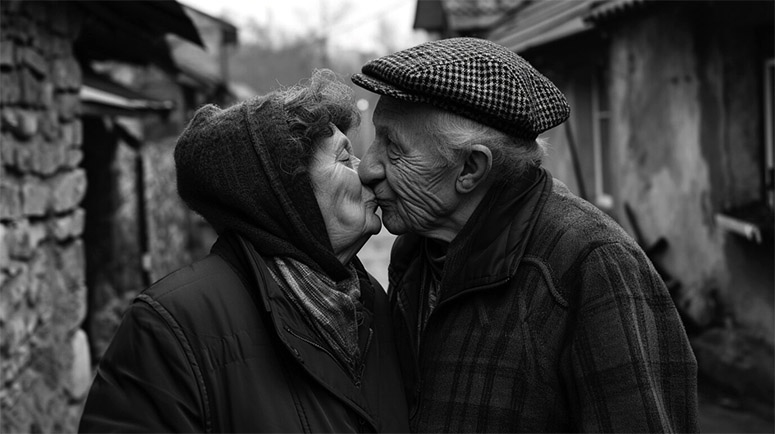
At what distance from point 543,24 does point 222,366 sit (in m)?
7.14

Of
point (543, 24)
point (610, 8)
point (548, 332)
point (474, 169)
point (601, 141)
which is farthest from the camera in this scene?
point (601, 141)

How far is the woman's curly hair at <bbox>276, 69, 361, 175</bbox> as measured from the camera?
6.26 feet

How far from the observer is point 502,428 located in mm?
1854

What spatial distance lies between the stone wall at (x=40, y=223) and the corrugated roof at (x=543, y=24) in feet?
12.6

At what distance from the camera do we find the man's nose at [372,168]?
6.70ft

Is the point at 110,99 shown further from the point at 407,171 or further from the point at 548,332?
the point at 548,332

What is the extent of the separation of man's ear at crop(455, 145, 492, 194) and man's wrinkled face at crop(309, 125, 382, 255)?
243 millimetres

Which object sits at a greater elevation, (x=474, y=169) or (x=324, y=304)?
(x=474, y=169)

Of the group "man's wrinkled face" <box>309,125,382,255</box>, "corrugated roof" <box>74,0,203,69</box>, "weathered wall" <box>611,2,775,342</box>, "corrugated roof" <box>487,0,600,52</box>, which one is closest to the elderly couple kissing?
"man's wrinkled face" <box>309,125,382,255</box>

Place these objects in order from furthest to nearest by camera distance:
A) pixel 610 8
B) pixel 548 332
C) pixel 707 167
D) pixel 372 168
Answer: pixel 707 167 → pixel 610 8 → pixel 372 168 → pixel 548 332

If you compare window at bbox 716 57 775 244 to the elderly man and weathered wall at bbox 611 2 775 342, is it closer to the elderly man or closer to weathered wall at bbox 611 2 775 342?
weathered wall at bbox 611 2 775 342

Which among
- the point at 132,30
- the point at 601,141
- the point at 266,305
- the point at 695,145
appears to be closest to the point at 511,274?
the point at 266,305

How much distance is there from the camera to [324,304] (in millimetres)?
1913

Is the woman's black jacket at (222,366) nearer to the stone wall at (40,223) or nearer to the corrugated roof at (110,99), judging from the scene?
the stone wall at (40,223)
